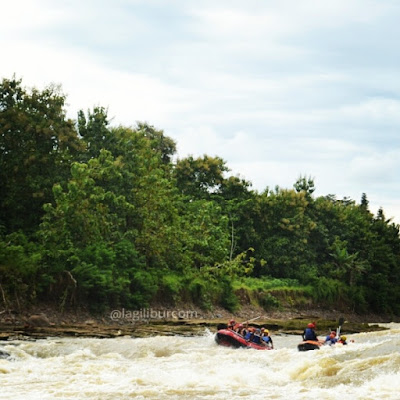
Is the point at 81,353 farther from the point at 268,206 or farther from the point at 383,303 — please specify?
the point at 383,303

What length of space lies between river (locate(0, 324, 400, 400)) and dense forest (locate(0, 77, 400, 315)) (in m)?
9.85

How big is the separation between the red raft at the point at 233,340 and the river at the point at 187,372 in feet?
1.52

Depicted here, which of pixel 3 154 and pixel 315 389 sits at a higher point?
pixel 3 154

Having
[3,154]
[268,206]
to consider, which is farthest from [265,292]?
[3,154]

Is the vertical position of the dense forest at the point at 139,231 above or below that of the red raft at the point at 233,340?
above

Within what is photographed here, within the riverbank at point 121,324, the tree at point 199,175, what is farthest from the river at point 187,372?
the tree at point 199,175

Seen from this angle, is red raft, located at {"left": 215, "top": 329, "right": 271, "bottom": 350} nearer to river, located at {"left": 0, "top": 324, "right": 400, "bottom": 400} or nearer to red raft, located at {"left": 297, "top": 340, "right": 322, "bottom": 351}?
river, located at {"left": 0, "top": 324, "right": 400, "bottom": 400}

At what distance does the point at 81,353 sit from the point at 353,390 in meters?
10.9

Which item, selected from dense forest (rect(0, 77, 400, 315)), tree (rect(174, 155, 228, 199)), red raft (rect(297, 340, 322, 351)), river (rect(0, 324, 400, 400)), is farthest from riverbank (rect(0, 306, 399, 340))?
tree (rect(174, 155, 228, 199))

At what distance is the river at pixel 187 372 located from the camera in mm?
16578

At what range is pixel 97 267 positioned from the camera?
3712cm

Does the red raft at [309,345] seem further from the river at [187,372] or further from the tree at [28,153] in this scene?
the tree at [28,153]

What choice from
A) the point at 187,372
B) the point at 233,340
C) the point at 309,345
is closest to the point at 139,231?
the point at 233,340

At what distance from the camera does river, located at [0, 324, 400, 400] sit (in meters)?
16.6
